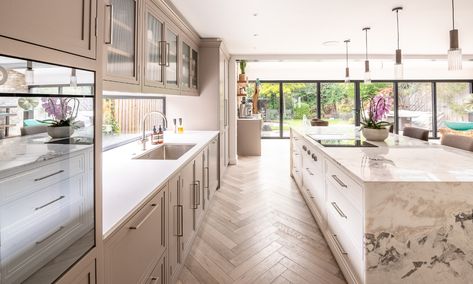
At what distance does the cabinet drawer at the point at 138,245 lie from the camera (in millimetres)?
1112

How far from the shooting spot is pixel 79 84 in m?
0.85

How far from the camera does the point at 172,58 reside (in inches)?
125

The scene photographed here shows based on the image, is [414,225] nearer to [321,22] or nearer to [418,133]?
[418,133]

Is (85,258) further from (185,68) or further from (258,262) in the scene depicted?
(185,68)

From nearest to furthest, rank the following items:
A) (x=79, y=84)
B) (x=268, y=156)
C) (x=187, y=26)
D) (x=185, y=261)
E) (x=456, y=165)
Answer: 1. (x=79, y=84)
2. (x=456, y=165)
3. (x=185, y=261)
4. (x=187, y=26)
5. (x=268, y=156)

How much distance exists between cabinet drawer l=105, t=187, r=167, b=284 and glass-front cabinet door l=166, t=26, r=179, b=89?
5.34ft

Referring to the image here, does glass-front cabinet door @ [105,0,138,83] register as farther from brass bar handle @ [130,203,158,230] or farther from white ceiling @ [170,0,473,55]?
white ceiling @ [170,0,473,55]

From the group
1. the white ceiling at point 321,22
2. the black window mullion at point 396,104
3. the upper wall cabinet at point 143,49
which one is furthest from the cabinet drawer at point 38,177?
the black window mullion at point 396,104

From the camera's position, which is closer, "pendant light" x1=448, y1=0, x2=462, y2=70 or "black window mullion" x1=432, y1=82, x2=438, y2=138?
"pendant light" x1=448, y1=0, x2=462, y2=70

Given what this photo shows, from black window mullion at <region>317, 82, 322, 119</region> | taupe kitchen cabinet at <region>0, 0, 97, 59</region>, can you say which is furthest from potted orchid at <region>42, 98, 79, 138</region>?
black window mullion at <region>317, 82, 322, 119</region>

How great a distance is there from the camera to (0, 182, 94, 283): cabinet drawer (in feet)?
2.10

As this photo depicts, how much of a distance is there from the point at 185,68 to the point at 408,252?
3.11 metres

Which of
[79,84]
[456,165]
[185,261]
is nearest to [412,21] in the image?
[456,165]

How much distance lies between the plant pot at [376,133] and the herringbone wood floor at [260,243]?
3.56ft
